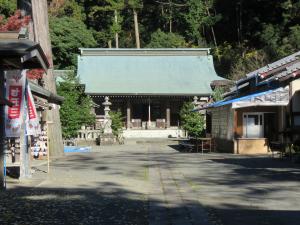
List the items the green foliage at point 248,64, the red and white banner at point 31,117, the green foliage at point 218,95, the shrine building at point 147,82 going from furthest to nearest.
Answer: the green foliage at point 248,64 → the shrine building at point 147,82 → the green foliage at point 218,95 → the red and white banner at point 31,117

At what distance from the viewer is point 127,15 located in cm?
5994

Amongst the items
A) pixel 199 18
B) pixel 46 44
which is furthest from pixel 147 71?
pixel 46 44

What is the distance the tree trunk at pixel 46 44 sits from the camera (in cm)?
2155

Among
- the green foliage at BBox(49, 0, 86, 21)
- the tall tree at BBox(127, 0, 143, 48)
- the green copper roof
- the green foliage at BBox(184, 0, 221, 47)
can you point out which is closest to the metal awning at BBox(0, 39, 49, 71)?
the green copper roof

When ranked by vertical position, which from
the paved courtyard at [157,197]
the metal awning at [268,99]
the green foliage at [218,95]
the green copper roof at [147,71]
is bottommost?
the paved courtyard at [157,197]

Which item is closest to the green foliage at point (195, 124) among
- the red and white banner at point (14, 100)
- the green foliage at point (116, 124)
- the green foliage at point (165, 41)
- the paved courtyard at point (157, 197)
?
the green foliage at point (116, 124)

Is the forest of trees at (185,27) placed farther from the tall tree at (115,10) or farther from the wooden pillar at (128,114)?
the wooden pillar at (128,114)

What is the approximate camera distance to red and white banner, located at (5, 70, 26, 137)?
12367 mm

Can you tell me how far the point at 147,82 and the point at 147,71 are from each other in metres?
2.13

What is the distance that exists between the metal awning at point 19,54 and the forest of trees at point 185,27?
32985 mm

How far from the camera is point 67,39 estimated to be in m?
50.7

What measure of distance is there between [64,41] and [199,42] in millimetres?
14664

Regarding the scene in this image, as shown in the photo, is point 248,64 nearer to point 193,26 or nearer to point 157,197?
point 193,26

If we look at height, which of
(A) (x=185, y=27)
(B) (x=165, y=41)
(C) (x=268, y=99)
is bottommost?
(C) (x=268, y=99)
